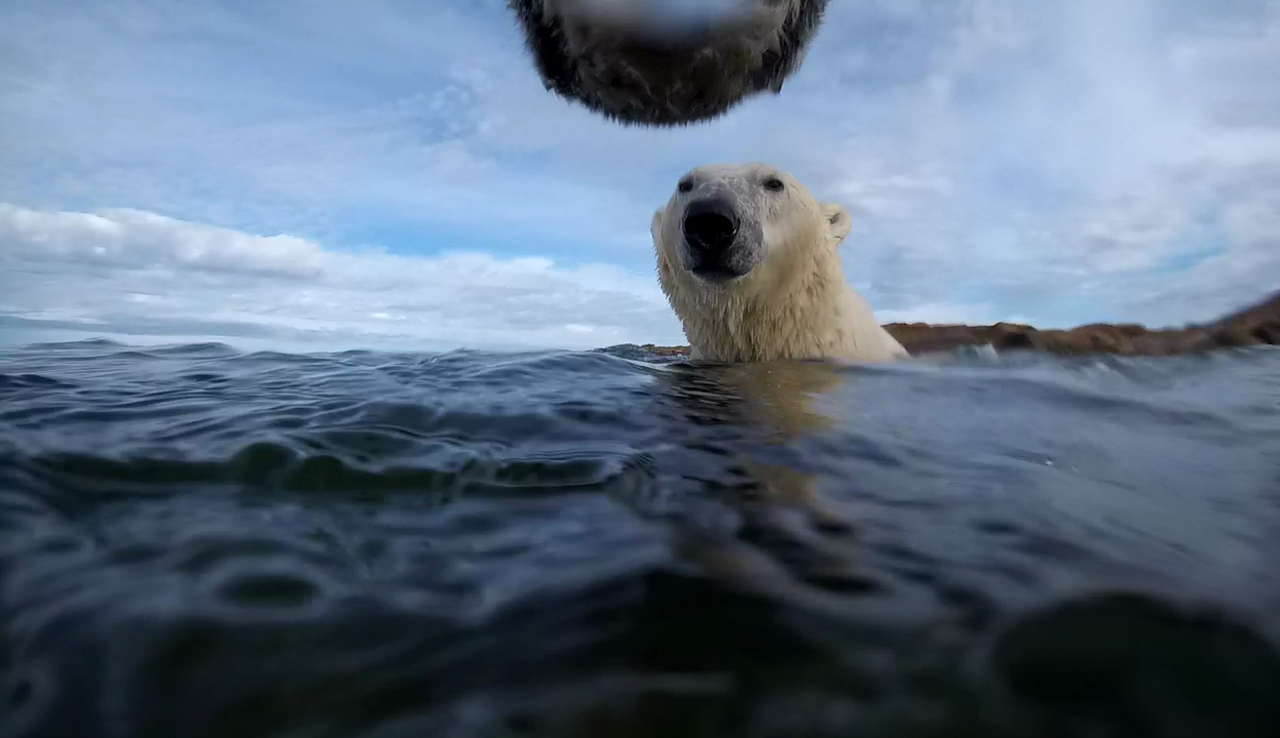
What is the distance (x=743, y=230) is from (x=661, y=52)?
5.17 feet

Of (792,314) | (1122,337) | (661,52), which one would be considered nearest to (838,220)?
(792,314)

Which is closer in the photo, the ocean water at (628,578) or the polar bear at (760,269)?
the ocean water at (628,578)

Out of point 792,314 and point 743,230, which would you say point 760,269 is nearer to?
point 743,230

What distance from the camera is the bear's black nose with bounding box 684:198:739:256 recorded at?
5203mm

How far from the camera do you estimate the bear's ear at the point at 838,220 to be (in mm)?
6141

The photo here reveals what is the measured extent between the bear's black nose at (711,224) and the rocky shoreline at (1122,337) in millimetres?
A: 8897

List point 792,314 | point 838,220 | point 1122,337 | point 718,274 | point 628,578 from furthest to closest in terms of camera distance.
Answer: point 1122,337 < point 838,220 < point 792,314 < point 718,274 < point 628,578

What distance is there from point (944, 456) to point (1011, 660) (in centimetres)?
158

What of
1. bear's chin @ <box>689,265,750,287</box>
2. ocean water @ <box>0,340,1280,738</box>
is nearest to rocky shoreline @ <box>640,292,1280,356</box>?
bear's chin @ <box>689,265,750,287</box>

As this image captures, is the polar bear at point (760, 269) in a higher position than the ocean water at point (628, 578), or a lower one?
higher

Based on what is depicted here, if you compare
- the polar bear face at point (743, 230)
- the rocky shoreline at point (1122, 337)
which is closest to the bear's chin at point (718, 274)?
the polar bear face at point (743, 230)

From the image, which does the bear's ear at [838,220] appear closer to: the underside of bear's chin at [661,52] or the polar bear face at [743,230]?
the polar bear face at [743,230]

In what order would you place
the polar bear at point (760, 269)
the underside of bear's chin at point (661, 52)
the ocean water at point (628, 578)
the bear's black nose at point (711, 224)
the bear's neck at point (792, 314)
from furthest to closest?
the bear's neck at point (792, 314) < the polar bear at point (760, 269) < the bear's black nose at point (711, 224) < the underside of bear's chin at point (661, 52) < the ocean water at point (628, 578)

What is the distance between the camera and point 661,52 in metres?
4.19
